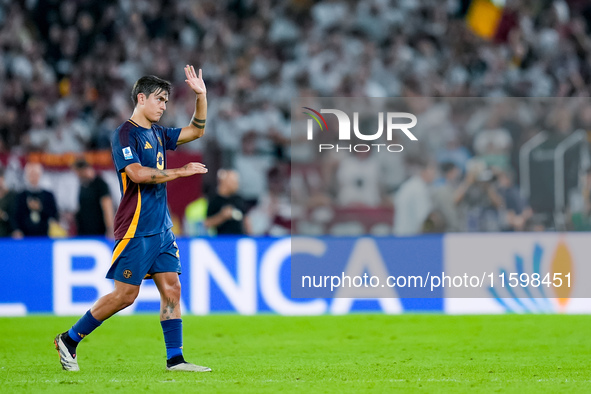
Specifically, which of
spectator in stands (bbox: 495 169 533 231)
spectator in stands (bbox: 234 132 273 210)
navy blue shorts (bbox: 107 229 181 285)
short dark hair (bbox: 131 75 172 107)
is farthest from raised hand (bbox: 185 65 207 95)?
spectator in stands (bbox: 234 132 273 210)

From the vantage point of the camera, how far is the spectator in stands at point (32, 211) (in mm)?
10930

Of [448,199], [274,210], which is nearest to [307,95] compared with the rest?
[274,210]

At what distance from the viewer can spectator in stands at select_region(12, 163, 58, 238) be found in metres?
10.9

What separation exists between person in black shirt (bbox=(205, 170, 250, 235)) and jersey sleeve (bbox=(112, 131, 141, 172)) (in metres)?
4.72

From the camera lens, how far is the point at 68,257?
32.1 feet

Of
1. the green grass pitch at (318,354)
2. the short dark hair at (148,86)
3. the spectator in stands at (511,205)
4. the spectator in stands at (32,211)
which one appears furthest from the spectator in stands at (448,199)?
the short dark hair at (148,86)

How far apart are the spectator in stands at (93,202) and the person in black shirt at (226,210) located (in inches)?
51.2

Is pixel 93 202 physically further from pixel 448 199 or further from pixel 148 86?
pixel 148 86

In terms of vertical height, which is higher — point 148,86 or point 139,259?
point 148,86

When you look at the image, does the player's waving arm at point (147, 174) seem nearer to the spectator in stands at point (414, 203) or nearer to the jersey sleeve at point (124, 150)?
the jersey sleeve at point (124, 150)

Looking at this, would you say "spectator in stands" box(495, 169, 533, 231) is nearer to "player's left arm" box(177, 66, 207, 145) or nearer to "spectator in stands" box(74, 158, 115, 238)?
"spectator in stands" box(74, 158, 115, 238)

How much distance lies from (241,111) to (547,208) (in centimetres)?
600

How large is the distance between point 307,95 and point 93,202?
15.3 ft

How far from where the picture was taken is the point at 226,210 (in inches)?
415
